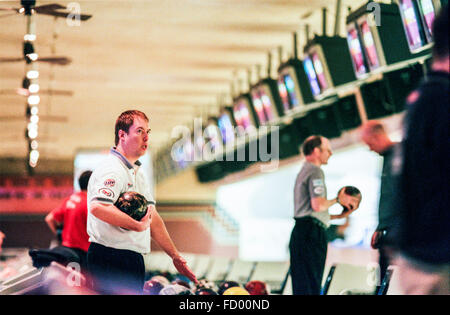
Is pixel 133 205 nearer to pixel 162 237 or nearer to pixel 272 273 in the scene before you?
pixel 162 237

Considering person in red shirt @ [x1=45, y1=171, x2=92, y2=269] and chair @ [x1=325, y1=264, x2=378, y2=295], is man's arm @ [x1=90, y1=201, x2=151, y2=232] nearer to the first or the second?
person in red shirt @ [x1=45, y1=171, x2=92, y2=269]

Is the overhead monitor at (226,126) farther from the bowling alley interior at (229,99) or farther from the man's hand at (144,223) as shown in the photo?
the man's hand at (144,223)

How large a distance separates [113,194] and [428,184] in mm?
2333

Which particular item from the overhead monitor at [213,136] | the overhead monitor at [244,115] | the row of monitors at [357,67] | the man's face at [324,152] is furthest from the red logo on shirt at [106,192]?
the overhead monitor at [213,136]

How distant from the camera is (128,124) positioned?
4785 mm

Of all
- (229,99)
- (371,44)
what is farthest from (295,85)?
(229,99)

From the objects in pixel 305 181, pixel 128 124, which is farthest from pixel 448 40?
pixel 305 181

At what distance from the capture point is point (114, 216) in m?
4.53

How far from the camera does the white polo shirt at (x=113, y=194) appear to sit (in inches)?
182

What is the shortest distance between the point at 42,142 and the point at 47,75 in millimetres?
9444

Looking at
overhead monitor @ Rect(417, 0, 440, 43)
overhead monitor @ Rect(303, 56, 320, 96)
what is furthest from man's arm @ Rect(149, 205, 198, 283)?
overhead monitor @ Rect(303, 56, 320, 96)

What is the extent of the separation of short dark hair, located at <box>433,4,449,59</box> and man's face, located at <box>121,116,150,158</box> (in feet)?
7.66

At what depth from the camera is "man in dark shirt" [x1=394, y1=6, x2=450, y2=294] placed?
109 inches

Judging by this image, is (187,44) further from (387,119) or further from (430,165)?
(430,165)
